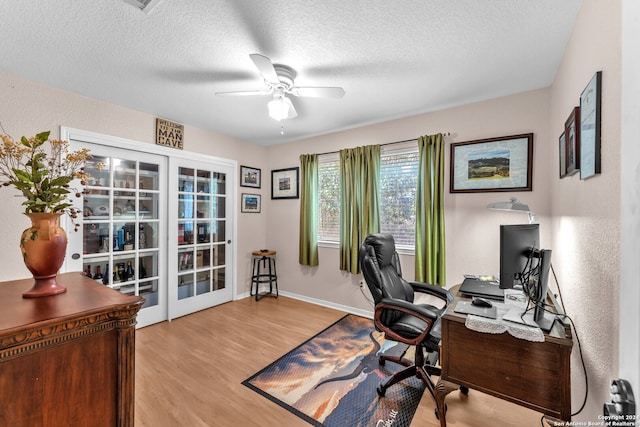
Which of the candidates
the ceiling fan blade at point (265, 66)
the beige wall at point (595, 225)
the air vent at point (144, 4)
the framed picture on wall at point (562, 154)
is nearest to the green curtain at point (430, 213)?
the framed picture on wall at point (562, 154)

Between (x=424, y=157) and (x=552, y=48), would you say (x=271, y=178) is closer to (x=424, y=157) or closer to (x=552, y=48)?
(x=424, y=157)

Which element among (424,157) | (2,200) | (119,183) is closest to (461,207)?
(424,157)

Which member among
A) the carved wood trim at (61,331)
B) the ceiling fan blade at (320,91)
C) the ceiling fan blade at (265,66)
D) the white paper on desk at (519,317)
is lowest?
the white paper on desk at (519,317)

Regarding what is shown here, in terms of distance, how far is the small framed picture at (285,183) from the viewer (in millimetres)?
4094

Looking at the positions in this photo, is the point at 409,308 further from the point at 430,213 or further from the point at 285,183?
the point at 285,183

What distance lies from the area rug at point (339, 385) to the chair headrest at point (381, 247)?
3.00ft

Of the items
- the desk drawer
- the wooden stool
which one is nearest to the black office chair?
the desk drawer

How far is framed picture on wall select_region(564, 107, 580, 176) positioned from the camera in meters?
1.40

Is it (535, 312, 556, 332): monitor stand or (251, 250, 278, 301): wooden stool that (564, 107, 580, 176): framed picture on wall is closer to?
(535, 312, 556, 332): monitor stand

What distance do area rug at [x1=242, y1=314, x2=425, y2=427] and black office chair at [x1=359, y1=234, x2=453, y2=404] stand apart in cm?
11

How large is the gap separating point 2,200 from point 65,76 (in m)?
1.16

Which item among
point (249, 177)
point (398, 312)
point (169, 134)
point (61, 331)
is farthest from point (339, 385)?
point (169, 134)

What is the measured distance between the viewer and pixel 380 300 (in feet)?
6.52

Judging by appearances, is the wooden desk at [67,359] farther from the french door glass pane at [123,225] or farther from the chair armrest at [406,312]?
the french door glass pane at [123,225]
